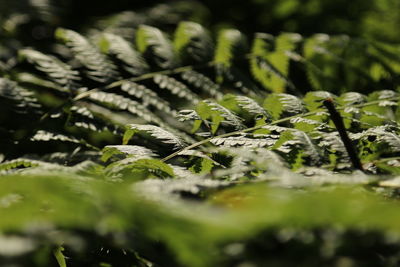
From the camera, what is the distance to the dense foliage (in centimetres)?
57

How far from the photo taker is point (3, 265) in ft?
1.66

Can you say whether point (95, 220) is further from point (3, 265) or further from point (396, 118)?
point (396, 118)

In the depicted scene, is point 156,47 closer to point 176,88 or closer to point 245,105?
point 176,88

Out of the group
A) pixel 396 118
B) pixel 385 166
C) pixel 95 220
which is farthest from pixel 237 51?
pixel 95 220

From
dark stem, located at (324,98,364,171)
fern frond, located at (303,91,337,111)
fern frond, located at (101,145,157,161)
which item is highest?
dark stem, located at (324,98,364,171)

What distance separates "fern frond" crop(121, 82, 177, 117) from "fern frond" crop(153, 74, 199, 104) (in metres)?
0.07

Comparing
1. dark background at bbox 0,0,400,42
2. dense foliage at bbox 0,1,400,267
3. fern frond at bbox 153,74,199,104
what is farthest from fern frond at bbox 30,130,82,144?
dark background at bbox 0,0,400,42

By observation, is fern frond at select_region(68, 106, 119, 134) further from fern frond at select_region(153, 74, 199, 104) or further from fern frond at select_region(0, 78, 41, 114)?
fern frond at select_region(153, 74, 199, 104)

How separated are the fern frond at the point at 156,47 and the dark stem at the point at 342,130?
103 centimetres

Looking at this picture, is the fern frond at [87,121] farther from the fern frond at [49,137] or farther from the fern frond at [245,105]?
the fern frond at [245,105]

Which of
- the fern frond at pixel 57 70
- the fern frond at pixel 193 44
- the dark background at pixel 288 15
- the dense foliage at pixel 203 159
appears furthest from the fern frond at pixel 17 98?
the dark background at pixel 288 15

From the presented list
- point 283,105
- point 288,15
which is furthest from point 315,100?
point 288,15

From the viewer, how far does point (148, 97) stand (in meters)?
1.60

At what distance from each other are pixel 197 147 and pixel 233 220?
709 mm
